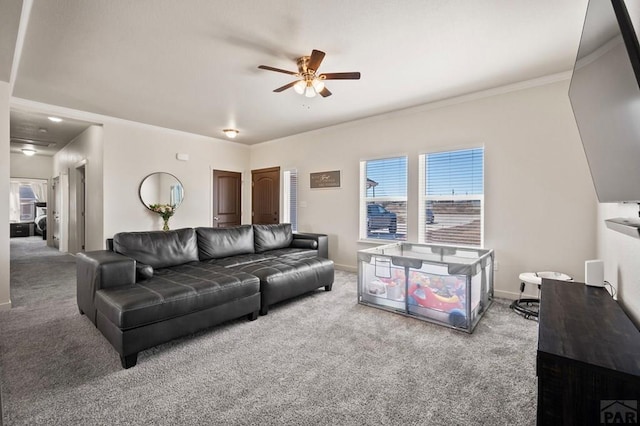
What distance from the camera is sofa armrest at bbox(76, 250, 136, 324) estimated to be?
2490 millimetres

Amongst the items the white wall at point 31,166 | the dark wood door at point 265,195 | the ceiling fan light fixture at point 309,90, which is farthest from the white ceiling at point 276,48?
the white wall at point 31,166

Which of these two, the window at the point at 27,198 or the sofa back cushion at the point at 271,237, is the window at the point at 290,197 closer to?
the sofa back cushion at the point at 271,237

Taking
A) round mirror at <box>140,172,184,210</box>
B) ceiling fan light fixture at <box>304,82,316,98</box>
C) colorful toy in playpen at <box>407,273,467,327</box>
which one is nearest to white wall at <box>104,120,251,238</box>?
round mirror at <box>140,172,184,210</box>

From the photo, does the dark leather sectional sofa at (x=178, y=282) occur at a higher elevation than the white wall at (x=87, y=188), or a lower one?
lower

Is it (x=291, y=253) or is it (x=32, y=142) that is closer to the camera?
(x=291, y=253)

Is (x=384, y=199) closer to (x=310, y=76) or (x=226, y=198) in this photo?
(x=310, y=76)

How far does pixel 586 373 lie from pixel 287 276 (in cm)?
258

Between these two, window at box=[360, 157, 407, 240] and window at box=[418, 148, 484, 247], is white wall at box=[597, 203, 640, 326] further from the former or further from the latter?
window at box=[360, 157, 407, 240]

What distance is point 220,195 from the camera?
6.59 m

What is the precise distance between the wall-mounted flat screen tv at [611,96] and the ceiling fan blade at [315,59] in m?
1.73

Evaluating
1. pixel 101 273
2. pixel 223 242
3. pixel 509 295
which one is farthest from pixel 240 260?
pixel 509 295

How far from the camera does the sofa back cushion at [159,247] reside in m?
3.12

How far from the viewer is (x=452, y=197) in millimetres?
4039

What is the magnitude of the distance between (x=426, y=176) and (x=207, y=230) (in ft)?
10.5
